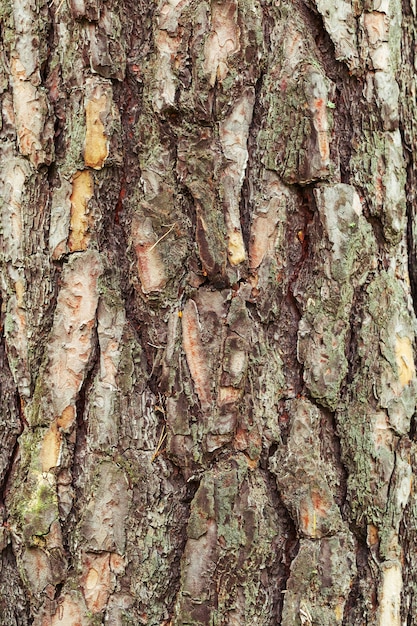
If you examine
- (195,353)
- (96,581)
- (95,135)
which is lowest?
(96,581)

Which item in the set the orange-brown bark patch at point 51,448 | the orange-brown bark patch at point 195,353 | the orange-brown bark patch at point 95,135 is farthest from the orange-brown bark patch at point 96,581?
the orange-brown bark patch at point 95,135

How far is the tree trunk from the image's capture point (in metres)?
1.18

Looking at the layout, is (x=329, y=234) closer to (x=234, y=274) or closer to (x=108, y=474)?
(x=234, y=274)

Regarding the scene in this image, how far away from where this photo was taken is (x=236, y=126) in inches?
47.3

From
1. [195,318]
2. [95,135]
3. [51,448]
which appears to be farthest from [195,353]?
[95,135]

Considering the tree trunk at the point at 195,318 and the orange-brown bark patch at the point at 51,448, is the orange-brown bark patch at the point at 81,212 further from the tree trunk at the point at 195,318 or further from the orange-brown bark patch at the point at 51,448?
the orange-brown bark patch at the point at 51,448

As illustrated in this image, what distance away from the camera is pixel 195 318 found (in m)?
1.19

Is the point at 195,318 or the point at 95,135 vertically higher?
the point at 95,135

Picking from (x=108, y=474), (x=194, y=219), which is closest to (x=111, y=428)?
(x=108, y=474)

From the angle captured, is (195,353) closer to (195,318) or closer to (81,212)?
(195,318)

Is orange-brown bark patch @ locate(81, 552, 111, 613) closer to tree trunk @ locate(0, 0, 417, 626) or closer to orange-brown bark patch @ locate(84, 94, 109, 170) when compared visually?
tree trunk @ locate(0, 0, 417, 626)

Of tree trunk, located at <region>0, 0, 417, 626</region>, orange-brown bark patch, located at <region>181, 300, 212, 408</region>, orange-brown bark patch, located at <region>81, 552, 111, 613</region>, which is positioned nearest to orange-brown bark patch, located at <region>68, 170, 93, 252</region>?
tree trunk, located at <region>0, 0, 417, 626</region>

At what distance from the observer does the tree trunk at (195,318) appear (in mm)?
1179

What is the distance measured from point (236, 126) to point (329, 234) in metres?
0.24
